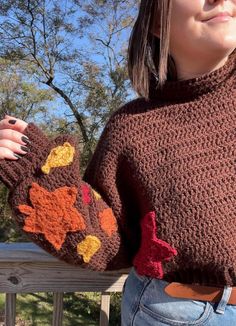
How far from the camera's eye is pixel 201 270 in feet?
3.56

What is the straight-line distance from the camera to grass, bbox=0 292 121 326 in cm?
700

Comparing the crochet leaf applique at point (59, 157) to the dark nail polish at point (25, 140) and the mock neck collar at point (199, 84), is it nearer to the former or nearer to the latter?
the dark nail polish at point (25, 140)

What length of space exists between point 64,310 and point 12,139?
22.2 ft

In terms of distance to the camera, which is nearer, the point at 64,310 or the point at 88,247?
the point at 88,247

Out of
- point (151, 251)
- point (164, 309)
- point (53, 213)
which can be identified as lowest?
point (164, 309)

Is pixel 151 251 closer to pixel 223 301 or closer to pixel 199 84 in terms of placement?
pixel 223 301

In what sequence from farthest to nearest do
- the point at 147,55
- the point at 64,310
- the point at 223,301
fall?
1. the point at 64,310
2. the point at 147,55
3. the point at 223,301

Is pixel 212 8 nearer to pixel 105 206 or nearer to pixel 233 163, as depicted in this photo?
pixel 233 163

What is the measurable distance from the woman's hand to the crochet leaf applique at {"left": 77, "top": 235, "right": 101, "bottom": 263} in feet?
0.88

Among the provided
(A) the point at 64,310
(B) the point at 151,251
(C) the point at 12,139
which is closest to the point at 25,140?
(C) the point at 12,139

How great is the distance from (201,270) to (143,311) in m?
0.18

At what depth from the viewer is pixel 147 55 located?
4.33ft

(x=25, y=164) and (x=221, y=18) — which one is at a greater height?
(x=221, y=18)

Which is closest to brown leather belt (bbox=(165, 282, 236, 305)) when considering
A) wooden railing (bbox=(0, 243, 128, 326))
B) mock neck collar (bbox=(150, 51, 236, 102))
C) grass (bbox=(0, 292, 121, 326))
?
wooden railing (bbox=(0, 243, 128, 326))
